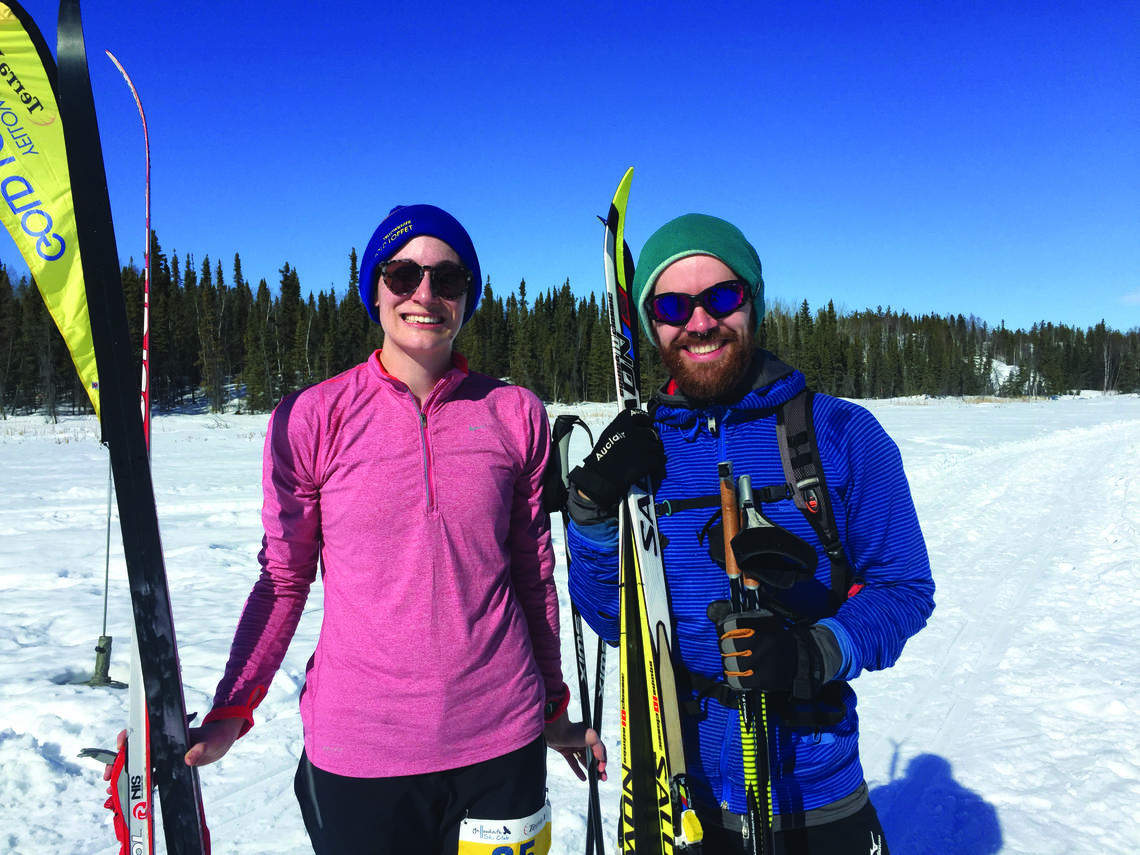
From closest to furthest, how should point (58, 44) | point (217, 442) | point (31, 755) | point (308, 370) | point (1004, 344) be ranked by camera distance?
point (58, 44) < point (31, 755) < point (217, 442) < point (308, 370) < point (1004, 344)

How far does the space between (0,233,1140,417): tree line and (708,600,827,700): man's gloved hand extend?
873 inches

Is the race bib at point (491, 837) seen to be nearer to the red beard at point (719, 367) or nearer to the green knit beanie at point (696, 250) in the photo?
the red beard at point (719, 367)

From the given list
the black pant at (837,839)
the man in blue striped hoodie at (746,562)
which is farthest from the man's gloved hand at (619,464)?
the black pant at (837,839)

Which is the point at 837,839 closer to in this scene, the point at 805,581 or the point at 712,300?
the point at 805,581

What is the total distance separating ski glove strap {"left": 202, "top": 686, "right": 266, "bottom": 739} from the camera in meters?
1.66

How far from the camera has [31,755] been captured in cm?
319

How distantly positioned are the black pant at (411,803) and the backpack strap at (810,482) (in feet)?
2.86

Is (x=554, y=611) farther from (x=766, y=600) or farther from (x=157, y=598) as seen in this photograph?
(x=157, y=598)

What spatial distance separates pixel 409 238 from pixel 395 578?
0.87 metres

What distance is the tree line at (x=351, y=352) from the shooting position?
40812mm

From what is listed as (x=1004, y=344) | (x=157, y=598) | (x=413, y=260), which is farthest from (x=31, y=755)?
(x=1004, y=344)

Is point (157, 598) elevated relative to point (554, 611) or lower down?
elevated

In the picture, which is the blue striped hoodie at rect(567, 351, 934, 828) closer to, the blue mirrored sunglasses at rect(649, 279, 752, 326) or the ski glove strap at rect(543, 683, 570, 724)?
the blue mirrored sunglasses at rect(649, 279, 752, 326)

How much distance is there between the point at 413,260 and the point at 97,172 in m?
0.69
